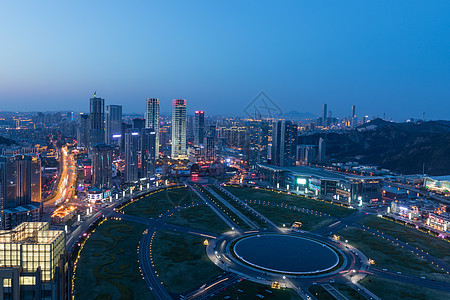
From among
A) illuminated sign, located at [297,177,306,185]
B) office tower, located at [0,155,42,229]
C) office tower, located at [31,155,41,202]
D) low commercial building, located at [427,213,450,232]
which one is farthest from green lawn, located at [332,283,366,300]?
office tower, located at [31,155,41,202]

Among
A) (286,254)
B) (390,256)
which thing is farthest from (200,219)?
(390,256)

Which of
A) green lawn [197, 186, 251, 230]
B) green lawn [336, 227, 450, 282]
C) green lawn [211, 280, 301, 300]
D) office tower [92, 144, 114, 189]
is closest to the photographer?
green lawn [211, 280, 301, 300]

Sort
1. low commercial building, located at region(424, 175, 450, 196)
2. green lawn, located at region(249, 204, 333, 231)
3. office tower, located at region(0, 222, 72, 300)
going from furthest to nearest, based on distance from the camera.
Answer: low commercial building, located at region(424, 175, 450, 196)
green lawn, located at region(249, 204, 333, 231)
office tower, located at region(0, 222, 72, 300)

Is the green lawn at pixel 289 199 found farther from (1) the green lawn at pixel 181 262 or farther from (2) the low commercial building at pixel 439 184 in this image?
(2) the low commercial building at pixel 439 184

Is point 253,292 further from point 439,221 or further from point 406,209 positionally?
point 406,209

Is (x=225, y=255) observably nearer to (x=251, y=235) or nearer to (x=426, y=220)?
(x=251, y=235)

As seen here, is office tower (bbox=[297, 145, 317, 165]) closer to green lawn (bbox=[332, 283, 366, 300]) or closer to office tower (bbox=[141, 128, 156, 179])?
office tower (bbox=[141, 128, 156, 179])

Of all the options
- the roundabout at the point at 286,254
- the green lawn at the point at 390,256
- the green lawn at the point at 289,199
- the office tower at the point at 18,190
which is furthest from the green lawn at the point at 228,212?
the office tower at the point at 18,190
